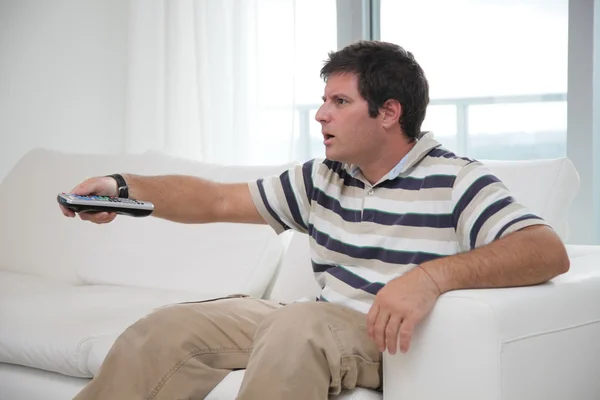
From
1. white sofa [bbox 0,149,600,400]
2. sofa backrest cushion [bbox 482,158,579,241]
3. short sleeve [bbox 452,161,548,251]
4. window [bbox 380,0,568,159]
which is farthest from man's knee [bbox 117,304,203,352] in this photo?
window [bbox 380,0,568,159]

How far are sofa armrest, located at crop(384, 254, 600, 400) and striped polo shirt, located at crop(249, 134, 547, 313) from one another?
0.54ft

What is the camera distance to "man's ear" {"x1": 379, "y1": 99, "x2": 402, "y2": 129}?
1799 millimetres

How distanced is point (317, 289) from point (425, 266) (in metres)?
0.76

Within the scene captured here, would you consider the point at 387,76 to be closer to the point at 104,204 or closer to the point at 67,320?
the point at 104,204

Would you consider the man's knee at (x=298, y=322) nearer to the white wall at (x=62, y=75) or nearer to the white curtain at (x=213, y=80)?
the white curtain at (x=213, y=80)

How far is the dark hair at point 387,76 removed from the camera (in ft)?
5.87

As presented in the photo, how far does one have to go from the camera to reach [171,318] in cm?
170

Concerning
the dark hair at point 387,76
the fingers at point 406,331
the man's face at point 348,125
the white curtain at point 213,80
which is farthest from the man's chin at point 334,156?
the white curtain at point 213,80

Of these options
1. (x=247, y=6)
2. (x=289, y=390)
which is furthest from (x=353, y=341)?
(x=247, y=6)

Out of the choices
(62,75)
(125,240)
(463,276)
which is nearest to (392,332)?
(463,276)

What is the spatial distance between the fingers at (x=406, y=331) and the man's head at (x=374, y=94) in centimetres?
48

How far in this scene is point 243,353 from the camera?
68.2 inches

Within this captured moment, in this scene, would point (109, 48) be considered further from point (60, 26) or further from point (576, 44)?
point (576, 44)

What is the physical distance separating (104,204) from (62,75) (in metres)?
2.69
